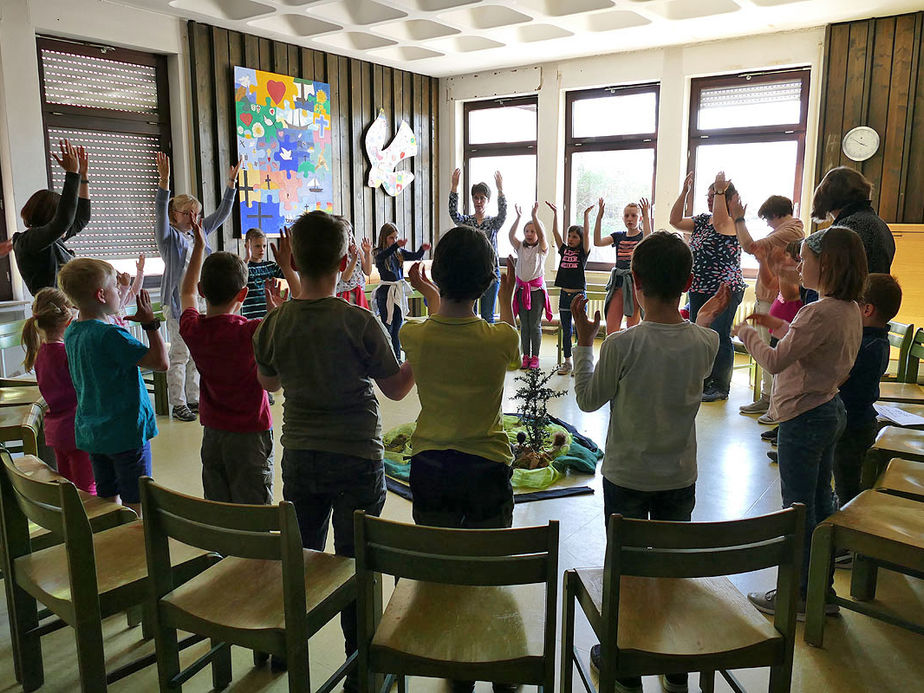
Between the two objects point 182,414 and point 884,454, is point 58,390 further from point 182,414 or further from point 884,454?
point 884,454

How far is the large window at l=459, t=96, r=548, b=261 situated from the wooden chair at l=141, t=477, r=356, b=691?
752 centimetres

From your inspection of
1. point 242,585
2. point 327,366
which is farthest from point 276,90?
point 242,585

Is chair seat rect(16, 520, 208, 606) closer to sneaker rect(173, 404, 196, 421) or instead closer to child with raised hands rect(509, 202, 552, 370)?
sneaker rect(173, 404, 196, 421)

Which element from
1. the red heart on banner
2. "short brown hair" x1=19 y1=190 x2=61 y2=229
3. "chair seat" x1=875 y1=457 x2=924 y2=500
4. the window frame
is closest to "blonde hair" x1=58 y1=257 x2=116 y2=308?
"short brown hair" x1=19 y1=190 x2=61 y2=229

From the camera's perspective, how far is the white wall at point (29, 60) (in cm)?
509

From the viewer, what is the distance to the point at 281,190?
7.07m

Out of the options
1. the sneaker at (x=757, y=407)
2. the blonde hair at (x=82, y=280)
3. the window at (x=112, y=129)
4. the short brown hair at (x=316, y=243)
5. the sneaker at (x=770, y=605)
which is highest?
the window at (x=112, y=129)

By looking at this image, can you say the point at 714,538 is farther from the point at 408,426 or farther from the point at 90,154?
the point at 90,154

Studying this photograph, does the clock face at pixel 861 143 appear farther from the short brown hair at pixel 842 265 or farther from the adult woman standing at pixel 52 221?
the adult woman standing at pixel 52 221

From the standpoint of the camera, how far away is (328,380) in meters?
1.88

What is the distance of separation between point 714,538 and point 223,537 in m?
1.08

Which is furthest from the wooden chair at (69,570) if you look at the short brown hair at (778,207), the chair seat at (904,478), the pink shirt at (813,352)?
the short brown hair at (778,207)

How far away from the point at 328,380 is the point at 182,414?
3.37 metres

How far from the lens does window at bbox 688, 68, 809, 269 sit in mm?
7086
